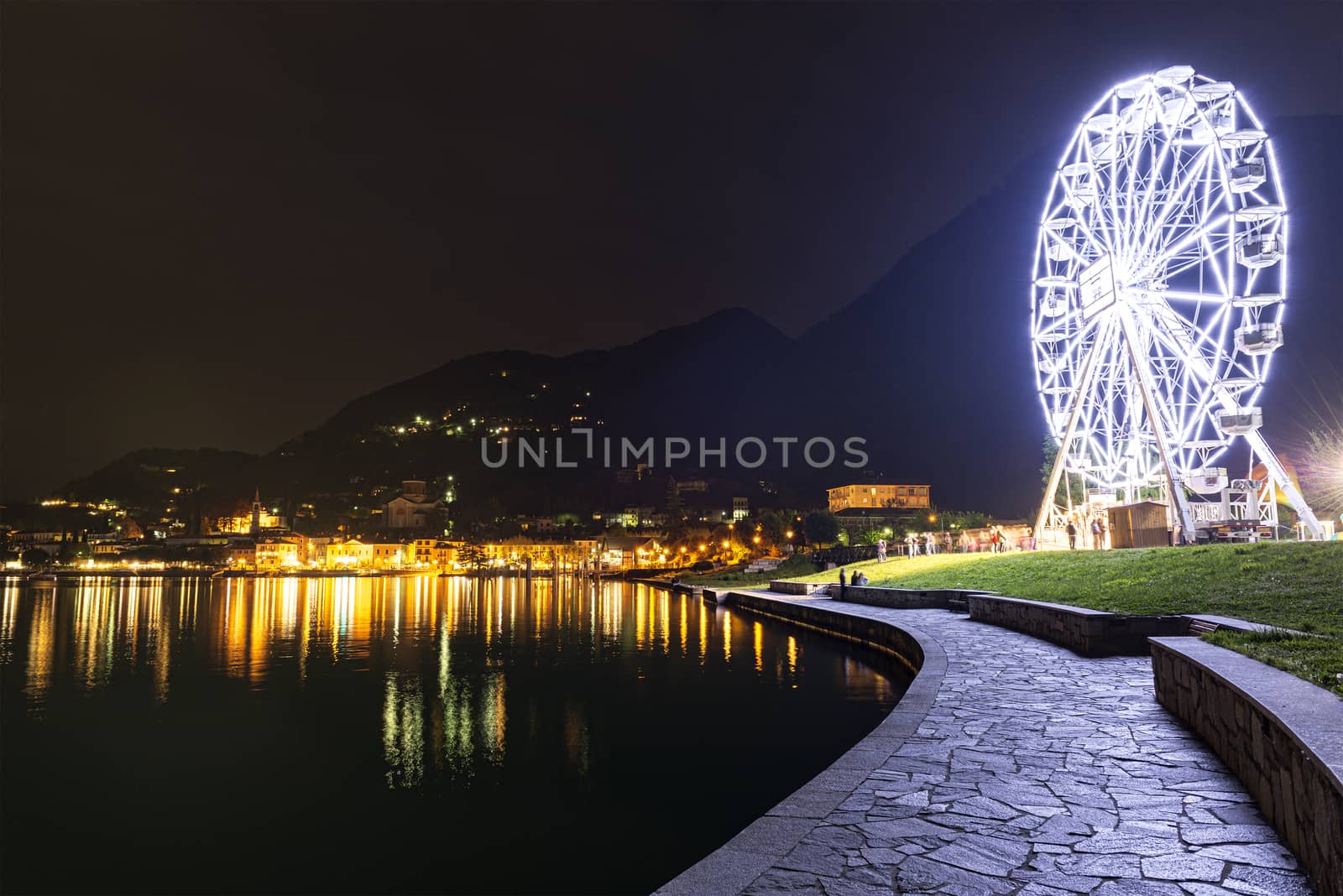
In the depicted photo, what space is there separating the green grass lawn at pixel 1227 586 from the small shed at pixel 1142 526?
3.81m

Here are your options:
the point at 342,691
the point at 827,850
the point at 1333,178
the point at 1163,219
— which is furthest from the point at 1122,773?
the point at 1333,178

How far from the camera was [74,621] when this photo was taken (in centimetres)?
4412

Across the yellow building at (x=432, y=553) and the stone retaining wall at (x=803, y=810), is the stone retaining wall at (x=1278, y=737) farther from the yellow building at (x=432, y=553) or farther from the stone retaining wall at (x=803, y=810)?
the yellow building at (x=432, y=553)

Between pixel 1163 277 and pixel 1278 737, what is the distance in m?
28.4

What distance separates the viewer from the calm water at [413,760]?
27.7 feet

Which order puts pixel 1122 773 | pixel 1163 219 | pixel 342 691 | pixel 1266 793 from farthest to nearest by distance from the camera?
1. pixel 1163 219
2. pixel 342 691
3. pixel 1122 773
4. pixel 1266 793

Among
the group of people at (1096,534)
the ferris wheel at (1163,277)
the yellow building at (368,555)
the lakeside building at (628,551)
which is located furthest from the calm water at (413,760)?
the yellow building at (368,555)

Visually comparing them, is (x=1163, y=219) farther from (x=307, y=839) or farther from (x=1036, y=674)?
(x=307, y=839)

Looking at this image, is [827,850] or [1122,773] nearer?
[827,850]

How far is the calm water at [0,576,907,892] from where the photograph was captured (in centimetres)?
843

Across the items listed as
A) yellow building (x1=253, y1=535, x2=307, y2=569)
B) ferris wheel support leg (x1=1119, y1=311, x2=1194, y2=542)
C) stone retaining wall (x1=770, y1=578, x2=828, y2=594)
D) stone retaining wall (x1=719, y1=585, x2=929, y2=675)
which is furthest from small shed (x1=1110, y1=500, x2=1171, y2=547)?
yellow building (x1=253, y1=535, x2=307, y2=569)

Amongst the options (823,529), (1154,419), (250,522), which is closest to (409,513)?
(250,522)

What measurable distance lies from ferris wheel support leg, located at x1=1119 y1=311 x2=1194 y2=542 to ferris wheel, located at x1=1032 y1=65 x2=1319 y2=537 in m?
0.05

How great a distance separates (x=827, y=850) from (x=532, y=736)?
9.41 metres
